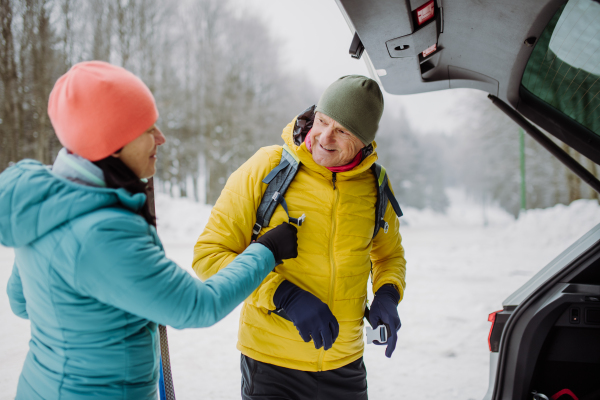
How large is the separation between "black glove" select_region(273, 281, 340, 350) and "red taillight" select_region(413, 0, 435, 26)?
3.41 feet

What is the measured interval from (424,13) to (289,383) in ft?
4.85

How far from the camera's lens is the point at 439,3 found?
1.33 metres

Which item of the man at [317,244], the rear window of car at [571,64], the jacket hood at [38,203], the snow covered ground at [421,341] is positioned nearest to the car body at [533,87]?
the rear window of car at [571,64]

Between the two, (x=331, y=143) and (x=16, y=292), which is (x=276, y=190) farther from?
(x=16, y=292)

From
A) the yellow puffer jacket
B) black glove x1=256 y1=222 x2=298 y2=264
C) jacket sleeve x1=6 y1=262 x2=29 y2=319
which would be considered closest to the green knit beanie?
the yellow puffer jacket

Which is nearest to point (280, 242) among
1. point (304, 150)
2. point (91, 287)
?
point (304, 150)

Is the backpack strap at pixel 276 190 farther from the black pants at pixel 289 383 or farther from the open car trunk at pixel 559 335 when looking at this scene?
the open car trunk at pixel 559 335

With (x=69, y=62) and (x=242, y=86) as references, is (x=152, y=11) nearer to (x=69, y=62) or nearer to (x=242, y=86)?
(x=69, y=62)

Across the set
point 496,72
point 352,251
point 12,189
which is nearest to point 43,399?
point 12,189

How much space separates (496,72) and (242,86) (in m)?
19.1

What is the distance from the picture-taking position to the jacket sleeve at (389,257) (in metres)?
1.95

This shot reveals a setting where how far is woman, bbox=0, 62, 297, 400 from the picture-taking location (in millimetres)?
922

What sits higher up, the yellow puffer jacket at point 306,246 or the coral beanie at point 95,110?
the coral beanie at point 95,110

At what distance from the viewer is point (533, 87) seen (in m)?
1.75
